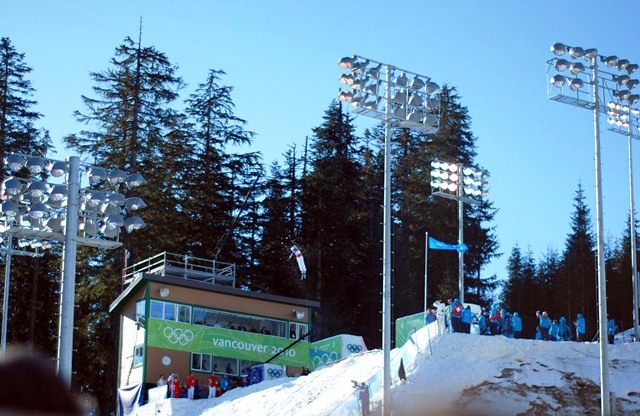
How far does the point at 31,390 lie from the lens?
5.78 feet

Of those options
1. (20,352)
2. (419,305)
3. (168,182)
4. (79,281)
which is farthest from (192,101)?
(20,352)

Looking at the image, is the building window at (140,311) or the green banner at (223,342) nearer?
the green banner at (223,342)

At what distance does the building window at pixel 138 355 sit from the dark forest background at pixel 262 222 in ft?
34.9

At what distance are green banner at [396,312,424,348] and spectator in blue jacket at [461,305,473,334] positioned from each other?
59.3 inches

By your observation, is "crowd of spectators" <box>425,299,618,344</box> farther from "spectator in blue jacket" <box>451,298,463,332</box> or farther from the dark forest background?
the dark forest background

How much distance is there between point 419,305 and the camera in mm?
61719

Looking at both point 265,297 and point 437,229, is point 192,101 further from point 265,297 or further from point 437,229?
point 265,297

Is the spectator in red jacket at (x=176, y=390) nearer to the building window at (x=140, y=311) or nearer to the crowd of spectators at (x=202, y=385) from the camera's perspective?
the crowd of spectators at (x=202, y=385)

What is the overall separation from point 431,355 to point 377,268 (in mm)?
30916

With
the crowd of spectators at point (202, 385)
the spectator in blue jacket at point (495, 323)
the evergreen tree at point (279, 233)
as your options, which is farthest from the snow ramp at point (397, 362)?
the evergreen tree at point (279, 233)

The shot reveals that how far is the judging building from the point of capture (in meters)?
38.3

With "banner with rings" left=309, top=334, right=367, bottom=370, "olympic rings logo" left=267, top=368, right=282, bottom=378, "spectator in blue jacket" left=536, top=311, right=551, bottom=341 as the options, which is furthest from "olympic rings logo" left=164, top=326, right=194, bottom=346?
"spectator in blue jacket" left=536, top=311, right=551, bottom=341

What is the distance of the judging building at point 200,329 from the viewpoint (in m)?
38.3

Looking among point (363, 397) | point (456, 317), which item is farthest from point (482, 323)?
point (363, 397)
